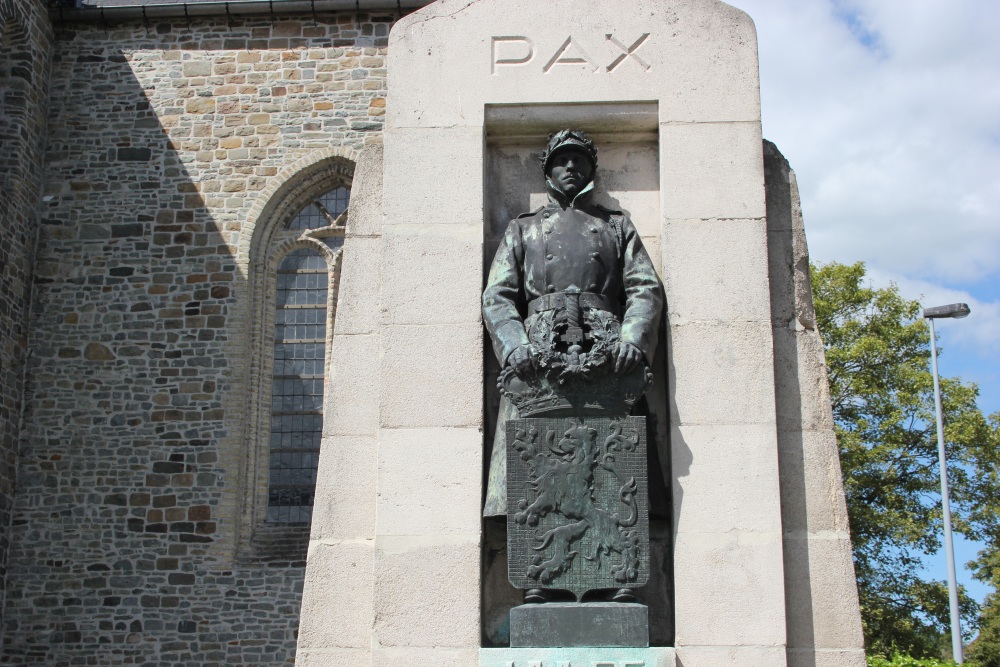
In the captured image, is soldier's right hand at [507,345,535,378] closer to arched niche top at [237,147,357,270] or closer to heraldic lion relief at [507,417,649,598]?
heraldic lion relief at [507,417,649,598]

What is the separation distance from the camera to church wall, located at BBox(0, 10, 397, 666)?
1750 centimetres

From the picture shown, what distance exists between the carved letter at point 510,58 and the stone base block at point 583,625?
3.14m

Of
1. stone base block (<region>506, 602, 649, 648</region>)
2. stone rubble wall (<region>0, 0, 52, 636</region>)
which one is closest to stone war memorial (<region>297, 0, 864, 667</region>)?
stone base block (<region>506, 602, 649, 648</region>)

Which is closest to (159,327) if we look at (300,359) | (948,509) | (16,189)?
(300,359)

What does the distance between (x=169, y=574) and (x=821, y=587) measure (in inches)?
494

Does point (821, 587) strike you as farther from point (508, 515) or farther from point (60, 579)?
point (60, 579)

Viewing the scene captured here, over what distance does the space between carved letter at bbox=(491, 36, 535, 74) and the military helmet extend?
0.54 metres

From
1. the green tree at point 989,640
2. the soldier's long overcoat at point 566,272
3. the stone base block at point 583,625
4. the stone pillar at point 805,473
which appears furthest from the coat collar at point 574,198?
the green tree at point 989,640

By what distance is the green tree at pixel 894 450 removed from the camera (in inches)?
837

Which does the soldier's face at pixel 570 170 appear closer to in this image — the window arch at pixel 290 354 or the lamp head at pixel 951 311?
the window arch at pixel 290 354

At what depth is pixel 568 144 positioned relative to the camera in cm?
721

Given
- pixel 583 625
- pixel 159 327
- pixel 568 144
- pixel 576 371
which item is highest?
pixel 159 327

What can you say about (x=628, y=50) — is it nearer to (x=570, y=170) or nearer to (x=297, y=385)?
(x=570, y=170)

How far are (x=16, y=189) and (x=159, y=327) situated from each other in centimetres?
292
